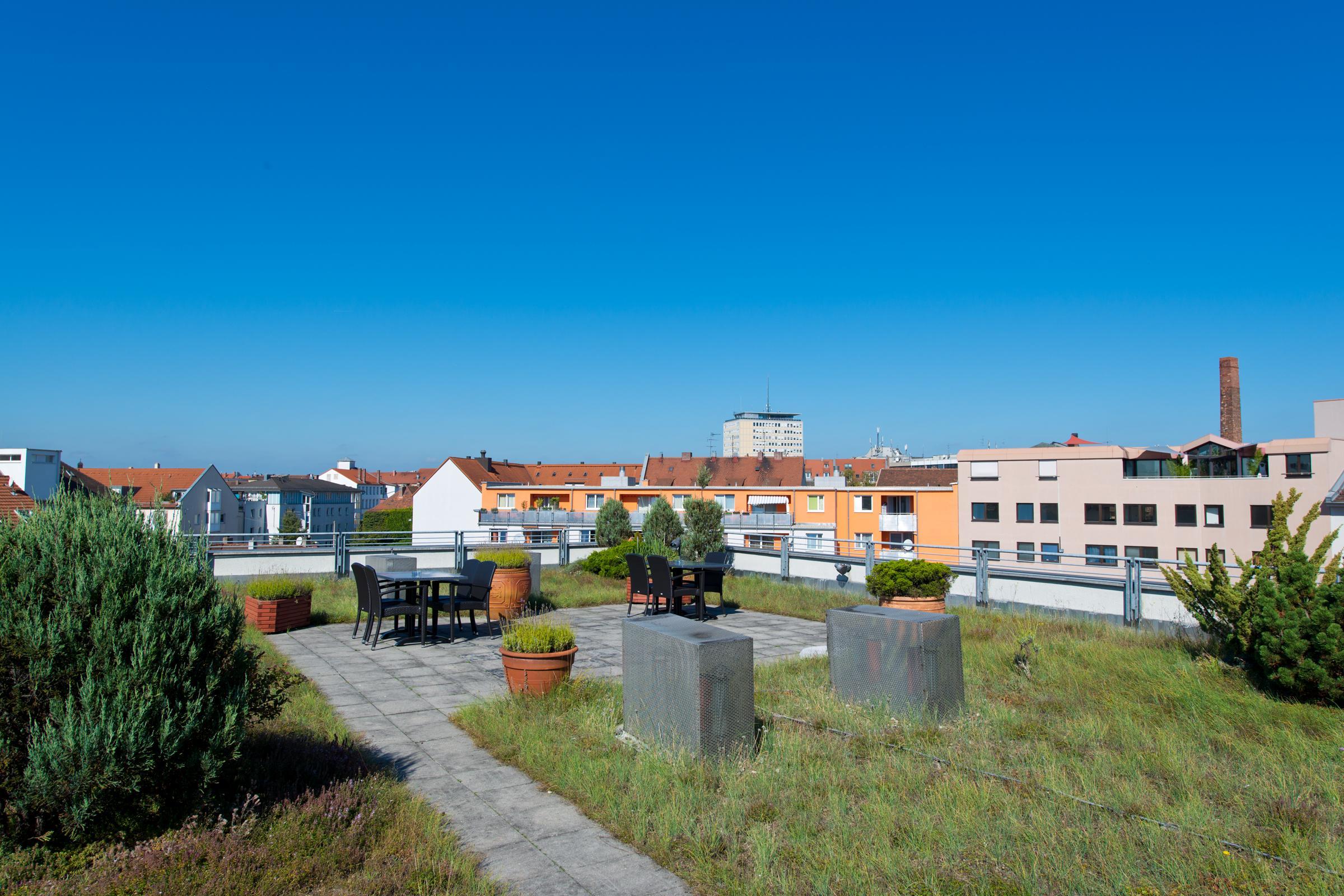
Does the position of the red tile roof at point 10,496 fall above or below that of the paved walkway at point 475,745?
above

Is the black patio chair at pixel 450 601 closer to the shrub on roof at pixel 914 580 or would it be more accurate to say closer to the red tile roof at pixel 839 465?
the shrub on roof at pixel 914 580

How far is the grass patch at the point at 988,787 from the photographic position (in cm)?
310

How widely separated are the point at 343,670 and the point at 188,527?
4.09 meters

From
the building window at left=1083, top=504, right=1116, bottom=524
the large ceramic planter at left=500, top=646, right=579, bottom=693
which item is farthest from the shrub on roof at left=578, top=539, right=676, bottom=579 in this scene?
the building window at left=1083, top=504, right=1116, bottom=524

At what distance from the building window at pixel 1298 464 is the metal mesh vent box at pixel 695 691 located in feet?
153

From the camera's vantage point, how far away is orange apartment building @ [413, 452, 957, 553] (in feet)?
172

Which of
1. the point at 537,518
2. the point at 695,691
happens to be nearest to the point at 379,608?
the point at 695,691

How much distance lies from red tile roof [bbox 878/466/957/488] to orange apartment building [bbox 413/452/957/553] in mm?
108

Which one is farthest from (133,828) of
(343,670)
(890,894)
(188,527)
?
(343,670)

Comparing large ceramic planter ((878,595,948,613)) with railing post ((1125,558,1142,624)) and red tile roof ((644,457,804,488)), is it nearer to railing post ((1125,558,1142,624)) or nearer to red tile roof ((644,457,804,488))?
railing post ((1125,558,1142,624))

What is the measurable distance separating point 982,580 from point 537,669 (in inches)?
290

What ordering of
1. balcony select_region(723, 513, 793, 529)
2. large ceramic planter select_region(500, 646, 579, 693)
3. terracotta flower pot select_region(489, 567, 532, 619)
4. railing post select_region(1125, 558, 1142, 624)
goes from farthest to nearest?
balcony select_region(723, 513, 793, 529), terracotta flower pot select_region(489, 567, 532, 619), railing post select_region(1125, 558, 1142, 624), large ceramic planter select_region(500, 646, 579, 693)

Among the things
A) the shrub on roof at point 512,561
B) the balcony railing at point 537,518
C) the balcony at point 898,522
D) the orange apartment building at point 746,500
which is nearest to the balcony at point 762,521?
the orange apartment building at point 746,500

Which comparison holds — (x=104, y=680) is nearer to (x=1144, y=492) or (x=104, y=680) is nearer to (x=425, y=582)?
(x=425, y=582)
